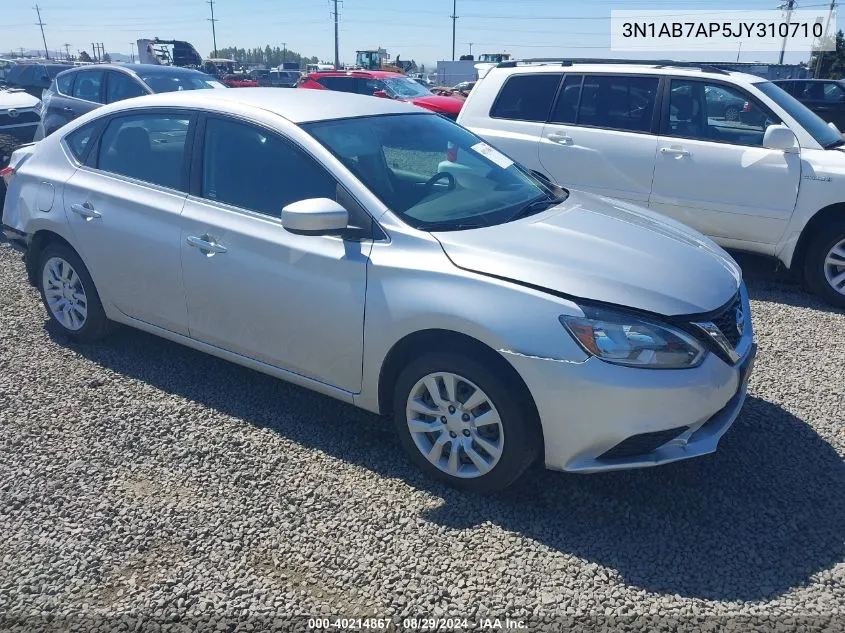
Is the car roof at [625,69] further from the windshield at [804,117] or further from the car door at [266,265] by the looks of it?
the car door at [266,265]

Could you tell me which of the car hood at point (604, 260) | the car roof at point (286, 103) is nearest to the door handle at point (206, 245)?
the car roof at point (286, 103)

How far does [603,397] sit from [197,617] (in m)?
1.73

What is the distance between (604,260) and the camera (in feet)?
10.2

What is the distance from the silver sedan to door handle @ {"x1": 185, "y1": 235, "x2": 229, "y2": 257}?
11mm

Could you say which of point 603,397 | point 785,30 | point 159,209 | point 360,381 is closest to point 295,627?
point 360,381

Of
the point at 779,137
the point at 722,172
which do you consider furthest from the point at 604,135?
the point at 779,137

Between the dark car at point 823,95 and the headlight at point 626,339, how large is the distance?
54.8 ft

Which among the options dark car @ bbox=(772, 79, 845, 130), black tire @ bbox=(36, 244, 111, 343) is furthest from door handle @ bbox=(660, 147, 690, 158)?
dark car @ bbox=(772, 79, 845, 130)

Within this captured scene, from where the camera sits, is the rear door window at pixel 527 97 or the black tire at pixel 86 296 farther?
the rear door window at pixel 527 97

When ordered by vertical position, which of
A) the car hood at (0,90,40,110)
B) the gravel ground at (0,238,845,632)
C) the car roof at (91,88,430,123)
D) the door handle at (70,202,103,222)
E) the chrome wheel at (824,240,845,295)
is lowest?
the gravel ground at (0,238,845,632)

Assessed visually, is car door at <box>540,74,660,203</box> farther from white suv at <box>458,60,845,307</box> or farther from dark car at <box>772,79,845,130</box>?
dark car at <box>772,79,845,130</box>

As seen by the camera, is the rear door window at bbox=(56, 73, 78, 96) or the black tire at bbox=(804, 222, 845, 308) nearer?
the black tire at bbox=(804, 222, 845, 308)

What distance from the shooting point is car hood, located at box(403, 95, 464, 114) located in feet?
47.9

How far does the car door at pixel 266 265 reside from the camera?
3350 millimetres
